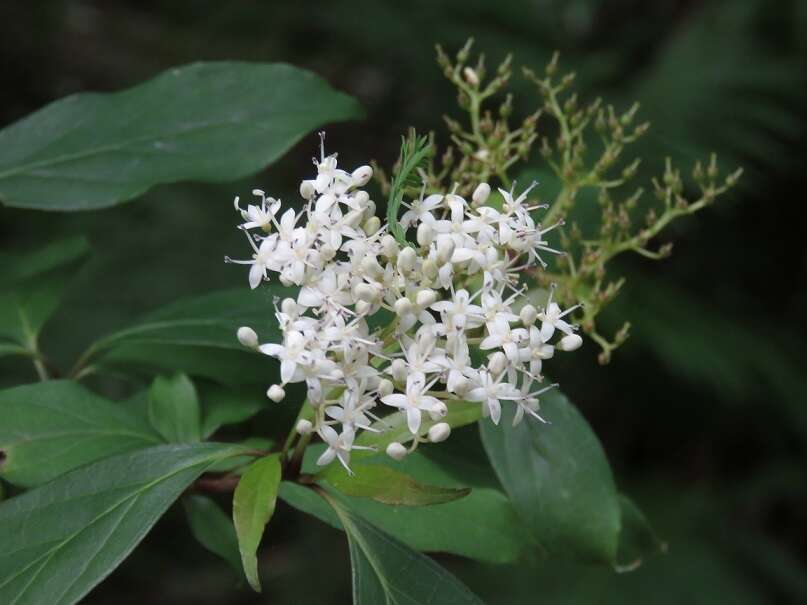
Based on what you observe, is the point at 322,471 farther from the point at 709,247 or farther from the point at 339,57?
the point at 339,57

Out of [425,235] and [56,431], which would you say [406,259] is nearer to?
[425,235]

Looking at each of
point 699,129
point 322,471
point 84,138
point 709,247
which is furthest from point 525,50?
point 322,471

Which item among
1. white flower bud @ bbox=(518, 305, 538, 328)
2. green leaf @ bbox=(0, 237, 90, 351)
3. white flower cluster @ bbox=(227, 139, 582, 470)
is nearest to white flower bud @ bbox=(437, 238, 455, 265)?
white flower cluster @ bbox=(227, 139, 582, 470)

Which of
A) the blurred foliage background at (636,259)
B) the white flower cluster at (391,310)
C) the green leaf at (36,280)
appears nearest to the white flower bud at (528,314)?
the white flower cluster at (391,310)

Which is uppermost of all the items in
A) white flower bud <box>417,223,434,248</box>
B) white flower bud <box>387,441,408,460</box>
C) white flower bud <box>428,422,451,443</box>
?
white flower bud <box>417,223,434,248</box>

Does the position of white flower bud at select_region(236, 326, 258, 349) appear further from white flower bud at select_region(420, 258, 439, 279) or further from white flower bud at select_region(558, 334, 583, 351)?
white flower bud at select_region(558, 334, 583, 351)

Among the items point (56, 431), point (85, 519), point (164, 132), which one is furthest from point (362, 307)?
point (164, 132)
